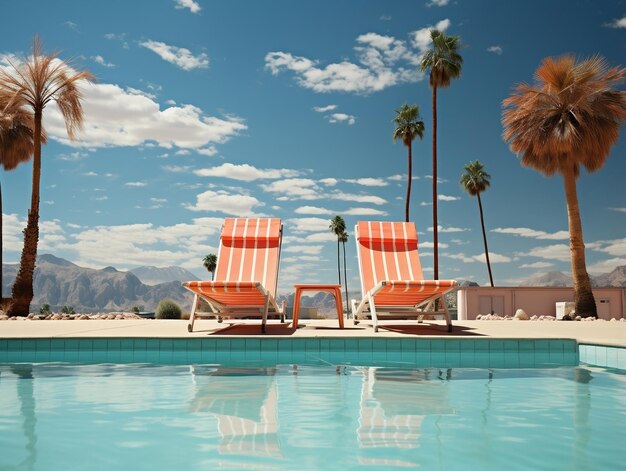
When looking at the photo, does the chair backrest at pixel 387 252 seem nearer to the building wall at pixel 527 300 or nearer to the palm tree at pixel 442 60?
the building wall at pixel 527 300

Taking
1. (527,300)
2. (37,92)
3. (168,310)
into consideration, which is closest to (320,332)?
(37,92)

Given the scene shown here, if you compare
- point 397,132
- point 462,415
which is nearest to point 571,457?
point 462,415

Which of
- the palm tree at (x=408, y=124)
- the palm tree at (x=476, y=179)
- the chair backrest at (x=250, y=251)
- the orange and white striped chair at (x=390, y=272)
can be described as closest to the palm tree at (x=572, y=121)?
the orange and white striped chair at (x=390, y=272)

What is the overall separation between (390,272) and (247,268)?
2194mm

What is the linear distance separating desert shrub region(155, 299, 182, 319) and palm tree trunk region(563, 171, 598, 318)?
12.6 metres

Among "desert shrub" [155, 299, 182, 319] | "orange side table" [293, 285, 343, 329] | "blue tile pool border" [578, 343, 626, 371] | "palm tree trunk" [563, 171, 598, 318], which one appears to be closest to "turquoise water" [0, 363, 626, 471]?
"blue tile pool border" [578, 343, 626, 371]

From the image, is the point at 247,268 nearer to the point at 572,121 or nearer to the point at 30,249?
the point at 30,249

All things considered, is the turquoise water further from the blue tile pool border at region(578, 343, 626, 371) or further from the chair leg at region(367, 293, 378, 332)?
the chair leg at region(367, 293, 378, 332)

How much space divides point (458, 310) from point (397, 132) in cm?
1194

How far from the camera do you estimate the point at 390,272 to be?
838cm

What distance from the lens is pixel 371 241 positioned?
873cm

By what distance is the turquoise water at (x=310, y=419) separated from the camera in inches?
98.6

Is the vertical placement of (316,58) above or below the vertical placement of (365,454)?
above

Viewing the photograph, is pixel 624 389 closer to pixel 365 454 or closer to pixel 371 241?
pixel 365 454
